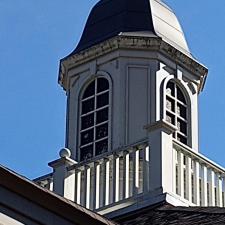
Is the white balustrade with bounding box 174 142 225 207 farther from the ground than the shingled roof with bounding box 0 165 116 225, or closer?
farther from the ground

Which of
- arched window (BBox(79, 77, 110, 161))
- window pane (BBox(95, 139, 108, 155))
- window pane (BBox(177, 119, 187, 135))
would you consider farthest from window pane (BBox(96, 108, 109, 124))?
window pane (BBox(177, 119, 187, 135))

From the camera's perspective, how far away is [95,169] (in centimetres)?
1912

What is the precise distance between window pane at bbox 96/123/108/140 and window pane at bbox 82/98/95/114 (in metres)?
0.64

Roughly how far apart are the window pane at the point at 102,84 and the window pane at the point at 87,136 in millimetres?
771

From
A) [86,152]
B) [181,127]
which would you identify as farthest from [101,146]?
[181,127]

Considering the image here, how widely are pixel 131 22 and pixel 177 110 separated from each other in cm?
234

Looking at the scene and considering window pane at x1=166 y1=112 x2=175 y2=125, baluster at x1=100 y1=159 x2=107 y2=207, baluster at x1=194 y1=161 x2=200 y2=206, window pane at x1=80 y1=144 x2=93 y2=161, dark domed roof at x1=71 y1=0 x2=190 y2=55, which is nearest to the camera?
baluster at x1=100 y1=159 x2=107 y2=207

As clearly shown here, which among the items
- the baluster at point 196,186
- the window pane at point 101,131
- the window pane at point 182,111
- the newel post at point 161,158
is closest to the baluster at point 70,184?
the newel post at point 161,158

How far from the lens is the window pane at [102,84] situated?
22.8 metres

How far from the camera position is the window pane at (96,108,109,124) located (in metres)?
22.5

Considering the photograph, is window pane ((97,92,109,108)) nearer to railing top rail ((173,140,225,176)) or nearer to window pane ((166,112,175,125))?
window pane ((166,112,175,125))

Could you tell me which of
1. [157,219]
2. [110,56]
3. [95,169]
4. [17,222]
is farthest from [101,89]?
[17,222]

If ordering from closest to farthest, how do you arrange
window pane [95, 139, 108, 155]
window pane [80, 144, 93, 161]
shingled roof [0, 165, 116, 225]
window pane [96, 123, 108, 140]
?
1. shingled roof [0, 165, 116, 225]
2. window pane [95, 139, 108, 155]
3. window pane [96, 123, 108, 140]
4. window pane [80, 144, 93, 161]

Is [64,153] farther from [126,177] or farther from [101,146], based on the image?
[101,146]
